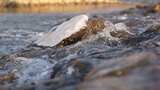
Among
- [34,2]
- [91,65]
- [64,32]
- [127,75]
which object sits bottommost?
[34,2]

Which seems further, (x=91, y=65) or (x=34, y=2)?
(x=34, y=2)

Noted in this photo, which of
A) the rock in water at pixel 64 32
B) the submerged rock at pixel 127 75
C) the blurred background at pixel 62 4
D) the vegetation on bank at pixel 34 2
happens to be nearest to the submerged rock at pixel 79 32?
the rock in water at pixel 64 32

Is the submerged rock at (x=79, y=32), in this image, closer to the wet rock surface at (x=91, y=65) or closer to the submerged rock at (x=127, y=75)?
the wet rock surface at (x=91, y=65)

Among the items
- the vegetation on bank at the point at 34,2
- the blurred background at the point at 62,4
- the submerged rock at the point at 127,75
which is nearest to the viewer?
the submerged rock at the point at 127,75

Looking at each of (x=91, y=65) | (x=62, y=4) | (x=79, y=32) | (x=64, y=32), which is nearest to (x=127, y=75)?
(x=91, y=65)

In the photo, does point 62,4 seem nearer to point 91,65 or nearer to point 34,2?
point 34,2

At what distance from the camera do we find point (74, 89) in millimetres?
5473

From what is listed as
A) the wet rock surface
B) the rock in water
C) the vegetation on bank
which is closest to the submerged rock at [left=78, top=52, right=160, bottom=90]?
the wet rock surface

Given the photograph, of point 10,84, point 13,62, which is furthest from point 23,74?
point 13,62

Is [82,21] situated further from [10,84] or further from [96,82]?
[96,82]

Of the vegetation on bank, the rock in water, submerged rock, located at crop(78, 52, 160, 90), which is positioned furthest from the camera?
the vegetation on bank

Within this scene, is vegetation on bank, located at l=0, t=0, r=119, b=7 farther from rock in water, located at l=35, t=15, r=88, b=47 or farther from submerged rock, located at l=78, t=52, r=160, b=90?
submerged rock, located at l=78, t=52, r=160, b=90

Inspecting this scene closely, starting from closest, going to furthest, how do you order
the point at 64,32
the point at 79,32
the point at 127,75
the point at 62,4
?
the point at 127,75
the point at 79,32
the point at 64,32
the point at 62,4

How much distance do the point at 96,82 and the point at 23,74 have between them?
3919 millimetres
